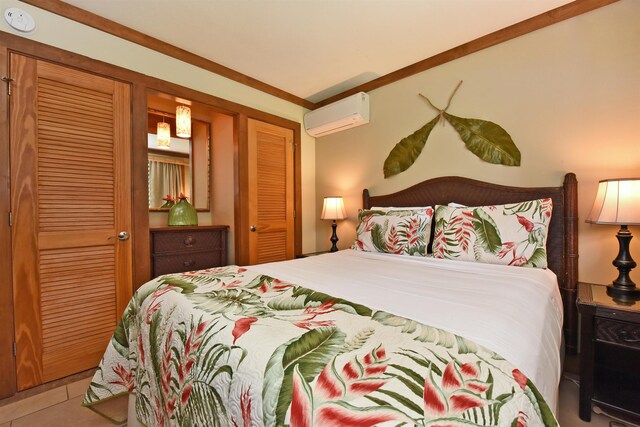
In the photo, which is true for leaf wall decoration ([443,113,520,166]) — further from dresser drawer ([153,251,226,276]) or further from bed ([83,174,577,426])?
dresser drawer ([153,251,226,276])

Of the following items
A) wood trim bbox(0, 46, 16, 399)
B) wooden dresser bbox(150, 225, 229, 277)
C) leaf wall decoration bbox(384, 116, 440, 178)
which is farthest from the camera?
leaf wall decoration bbox(384, 116, 440, 178)

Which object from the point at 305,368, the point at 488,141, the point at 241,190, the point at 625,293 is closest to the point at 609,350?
the point at 625,293

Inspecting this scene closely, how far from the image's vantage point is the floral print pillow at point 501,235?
5.80 feet

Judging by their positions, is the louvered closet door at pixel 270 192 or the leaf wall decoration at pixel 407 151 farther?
the louvered closet door at pixel 270 192

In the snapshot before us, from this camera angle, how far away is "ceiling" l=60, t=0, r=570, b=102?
6.36ft

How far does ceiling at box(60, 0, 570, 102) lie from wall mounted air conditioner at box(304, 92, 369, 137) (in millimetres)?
315

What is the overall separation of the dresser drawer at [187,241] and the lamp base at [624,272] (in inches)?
118

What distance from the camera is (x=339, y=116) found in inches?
122

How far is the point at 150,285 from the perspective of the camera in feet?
4.95

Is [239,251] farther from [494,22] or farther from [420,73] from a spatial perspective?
[494,22]

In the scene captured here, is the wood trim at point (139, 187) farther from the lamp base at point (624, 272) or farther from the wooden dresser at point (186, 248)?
the lamp base at point (624, 272)

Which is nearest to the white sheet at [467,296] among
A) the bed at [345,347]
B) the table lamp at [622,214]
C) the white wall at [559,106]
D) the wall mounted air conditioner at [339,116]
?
the bed at [345,347]

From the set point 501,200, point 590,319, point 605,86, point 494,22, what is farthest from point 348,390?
point 494,22

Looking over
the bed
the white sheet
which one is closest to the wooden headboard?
the bed
